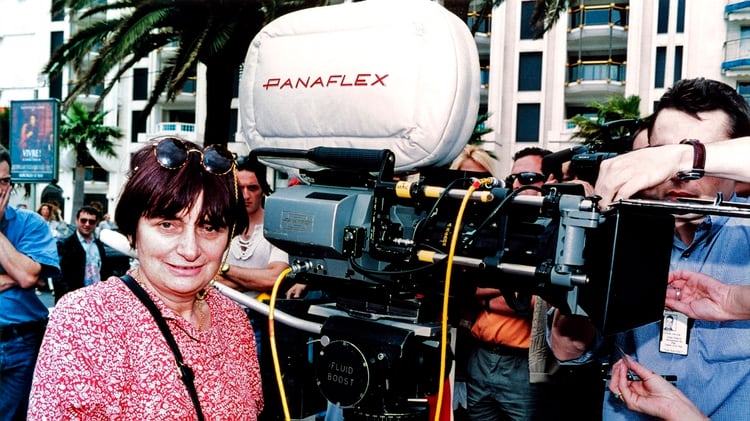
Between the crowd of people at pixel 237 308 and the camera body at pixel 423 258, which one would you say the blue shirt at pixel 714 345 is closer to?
the crowd of people at pixel 237 308

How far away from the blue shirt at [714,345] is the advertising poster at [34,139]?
8665 mm

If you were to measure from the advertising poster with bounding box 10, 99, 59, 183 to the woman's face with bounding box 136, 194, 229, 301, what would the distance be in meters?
8.22

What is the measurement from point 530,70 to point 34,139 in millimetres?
7626

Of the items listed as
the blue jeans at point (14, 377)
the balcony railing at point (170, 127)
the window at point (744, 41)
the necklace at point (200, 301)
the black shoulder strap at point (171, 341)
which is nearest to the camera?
the black shoulder strap at point (171, 341)

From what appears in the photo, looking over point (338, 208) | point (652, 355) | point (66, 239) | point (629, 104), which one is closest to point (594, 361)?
point (652, 355)

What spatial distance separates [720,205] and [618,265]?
0.21 meters

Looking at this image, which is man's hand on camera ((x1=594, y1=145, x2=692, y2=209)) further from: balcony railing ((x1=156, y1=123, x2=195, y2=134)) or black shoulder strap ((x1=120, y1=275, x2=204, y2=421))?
balcony railing ((x1=156, y1=123, x2=195, y2=134))

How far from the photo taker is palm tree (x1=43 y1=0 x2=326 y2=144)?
8422mm

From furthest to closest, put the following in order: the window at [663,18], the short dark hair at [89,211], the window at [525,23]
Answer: the window at [525,23] → the window at [663,18] → the short dark hair at [89,211]

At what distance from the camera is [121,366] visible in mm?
1324

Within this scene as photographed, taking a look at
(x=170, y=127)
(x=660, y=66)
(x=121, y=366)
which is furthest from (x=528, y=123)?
(x=121, y=366)

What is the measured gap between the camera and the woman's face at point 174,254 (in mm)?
1477

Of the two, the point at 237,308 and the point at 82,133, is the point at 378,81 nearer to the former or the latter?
the point at 237,308

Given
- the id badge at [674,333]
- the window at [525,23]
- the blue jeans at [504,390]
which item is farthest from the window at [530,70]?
the id badge at [674,333]
